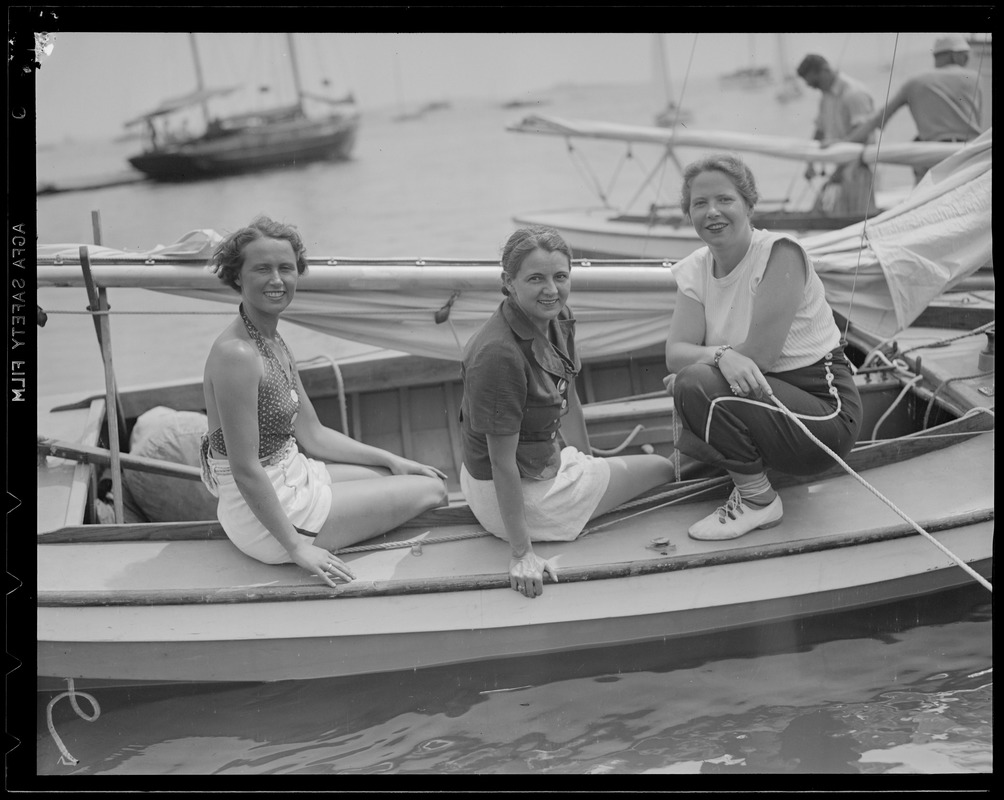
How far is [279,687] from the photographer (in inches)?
157

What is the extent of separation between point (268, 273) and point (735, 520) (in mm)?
1835

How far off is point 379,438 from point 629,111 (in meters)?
29.6

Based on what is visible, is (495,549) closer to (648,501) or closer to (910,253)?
(648,501)

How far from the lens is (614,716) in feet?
12.6

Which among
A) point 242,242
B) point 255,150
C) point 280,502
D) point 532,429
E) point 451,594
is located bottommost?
point 451,594

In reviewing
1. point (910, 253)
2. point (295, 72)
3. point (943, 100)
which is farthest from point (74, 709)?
point (295, 72)

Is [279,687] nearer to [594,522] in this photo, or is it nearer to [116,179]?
[594,522]

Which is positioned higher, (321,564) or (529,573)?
(321,564)

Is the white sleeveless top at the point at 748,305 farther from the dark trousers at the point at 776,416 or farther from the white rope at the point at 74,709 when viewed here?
the white rope at the point at 74,709

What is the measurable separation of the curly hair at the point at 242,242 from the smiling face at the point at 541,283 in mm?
705

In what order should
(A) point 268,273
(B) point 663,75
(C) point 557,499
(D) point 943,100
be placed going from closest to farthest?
(A) point 268,273 → (C) point 557,499 → (D) point 943,100 → (B) point 663,75

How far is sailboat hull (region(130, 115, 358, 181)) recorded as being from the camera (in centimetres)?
2078

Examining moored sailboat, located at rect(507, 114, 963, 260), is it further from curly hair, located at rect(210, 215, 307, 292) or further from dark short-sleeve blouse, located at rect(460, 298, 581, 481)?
curly hair, located at rect(210, 215, 307, 292)

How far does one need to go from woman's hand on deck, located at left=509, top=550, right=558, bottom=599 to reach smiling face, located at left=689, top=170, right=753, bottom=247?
4.00 ft
